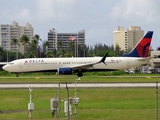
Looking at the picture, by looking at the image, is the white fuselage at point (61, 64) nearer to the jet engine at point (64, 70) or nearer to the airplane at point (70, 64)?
the airplane at point (70, 64)

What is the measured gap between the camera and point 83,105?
23.8m

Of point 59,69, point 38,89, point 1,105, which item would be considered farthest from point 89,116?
point 59,69

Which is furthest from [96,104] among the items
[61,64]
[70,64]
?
[70,64]

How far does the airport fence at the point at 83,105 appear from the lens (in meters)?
19.6

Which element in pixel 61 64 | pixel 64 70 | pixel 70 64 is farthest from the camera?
pixel 70 64

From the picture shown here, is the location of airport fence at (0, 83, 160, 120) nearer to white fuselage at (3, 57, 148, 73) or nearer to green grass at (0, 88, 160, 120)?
green grass at (0, 88, 160, 120)

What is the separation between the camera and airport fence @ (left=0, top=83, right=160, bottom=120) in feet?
64.3

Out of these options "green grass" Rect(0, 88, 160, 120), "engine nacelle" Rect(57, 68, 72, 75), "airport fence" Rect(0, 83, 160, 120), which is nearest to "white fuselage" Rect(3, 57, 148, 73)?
"engine nacelle" Rect(57, 68, 72, 75)

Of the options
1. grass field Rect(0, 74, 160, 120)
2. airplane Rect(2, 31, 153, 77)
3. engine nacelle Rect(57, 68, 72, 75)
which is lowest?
grass field Rect(0, 74, 160, 120)

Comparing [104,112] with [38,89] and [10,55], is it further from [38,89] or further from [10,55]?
[10,55]

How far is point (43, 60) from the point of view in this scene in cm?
6034

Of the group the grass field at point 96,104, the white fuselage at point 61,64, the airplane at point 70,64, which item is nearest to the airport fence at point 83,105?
the grass field at point 96,104

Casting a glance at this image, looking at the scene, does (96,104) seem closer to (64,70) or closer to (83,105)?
(83,105)

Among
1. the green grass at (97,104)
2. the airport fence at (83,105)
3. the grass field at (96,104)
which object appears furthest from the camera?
the green grass at (97,104)
